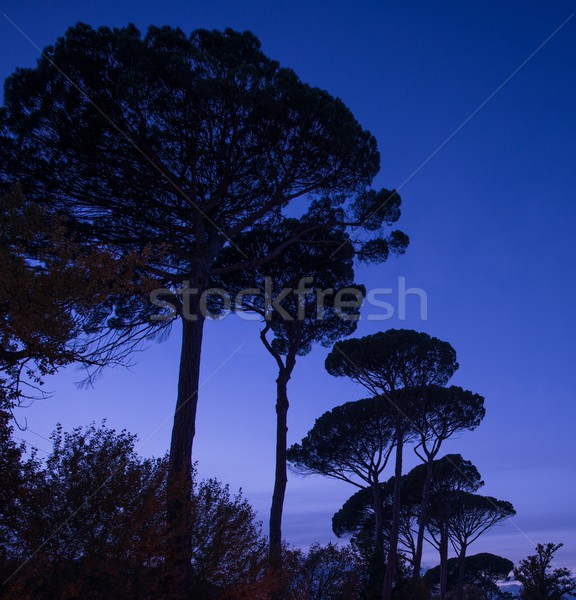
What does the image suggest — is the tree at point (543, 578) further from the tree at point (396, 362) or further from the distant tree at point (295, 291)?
the distant tree at point (295, 291)

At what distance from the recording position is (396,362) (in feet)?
67.5

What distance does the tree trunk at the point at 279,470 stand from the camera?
485 inches

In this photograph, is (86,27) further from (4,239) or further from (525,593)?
(525,593)

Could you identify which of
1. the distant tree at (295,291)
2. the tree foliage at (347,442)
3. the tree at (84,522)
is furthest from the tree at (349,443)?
the tree at (84,522)

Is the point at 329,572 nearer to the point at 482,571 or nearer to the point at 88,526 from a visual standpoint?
the point at 88,526

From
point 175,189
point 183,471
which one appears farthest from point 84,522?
point 175,189

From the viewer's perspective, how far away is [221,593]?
27.3ft

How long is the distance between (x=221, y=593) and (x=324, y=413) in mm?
16116

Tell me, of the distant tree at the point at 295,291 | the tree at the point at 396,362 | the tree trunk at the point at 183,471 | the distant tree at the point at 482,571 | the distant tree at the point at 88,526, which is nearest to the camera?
the distant tree at the point at 88,526

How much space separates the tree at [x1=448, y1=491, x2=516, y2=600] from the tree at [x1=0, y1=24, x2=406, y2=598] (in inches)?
963

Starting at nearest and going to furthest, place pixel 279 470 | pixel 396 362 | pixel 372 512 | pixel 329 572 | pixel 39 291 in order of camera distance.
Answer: pixel 39 291 < pixel 279 470 < pixel 329 572 < pixel 396 362 < pixel 372 512

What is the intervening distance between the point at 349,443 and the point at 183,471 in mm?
16044

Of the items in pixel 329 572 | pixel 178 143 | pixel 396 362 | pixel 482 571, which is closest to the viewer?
pixel 178 143

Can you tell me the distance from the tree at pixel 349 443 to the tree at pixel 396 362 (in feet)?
5.03
